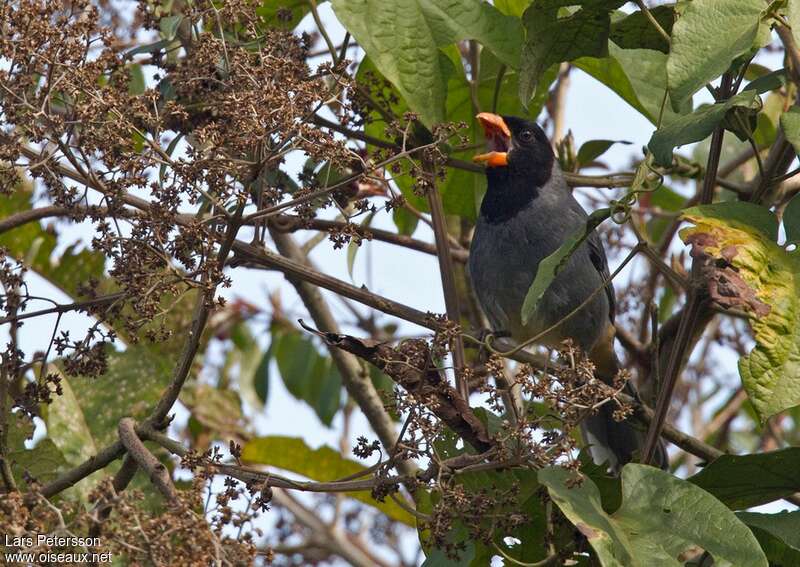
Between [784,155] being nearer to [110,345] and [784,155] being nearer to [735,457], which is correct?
[735,457]

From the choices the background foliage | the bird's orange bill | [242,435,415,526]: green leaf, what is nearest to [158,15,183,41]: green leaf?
the background foliage

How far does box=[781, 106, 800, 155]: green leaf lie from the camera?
229 cm

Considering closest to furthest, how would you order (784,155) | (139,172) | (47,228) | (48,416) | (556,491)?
1. (556,491)
2. (139,172)
3. (784,155)
4. (48,416)
5. (47,228)

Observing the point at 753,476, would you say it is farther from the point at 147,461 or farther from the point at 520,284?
the point at 520,284

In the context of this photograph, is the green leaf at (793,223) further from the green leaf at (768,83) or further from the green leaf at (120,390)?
the green leaf at (120,390)

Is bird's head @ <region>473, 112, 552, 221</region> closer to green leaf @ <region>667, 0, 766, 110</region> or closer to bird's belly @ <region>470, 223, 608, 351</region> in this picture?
bird's belly @ <region>470, 223, 608, 351</region>

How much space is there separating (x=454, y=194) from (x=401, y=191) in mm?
456

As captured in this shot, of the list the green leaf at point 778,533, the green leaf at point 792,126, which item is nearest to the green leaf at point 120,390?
the green leaf at point 778,533

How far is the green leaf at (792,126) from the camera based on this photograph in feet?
7.50

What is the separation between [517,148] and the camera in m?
4.79

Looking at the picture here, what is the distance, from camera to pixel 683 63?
90.1 inches

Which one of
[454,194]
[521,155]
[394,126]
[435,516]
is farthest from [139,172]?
[521,155]

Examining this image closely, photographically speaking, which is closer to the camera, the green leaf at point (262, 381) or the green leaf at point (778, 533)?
the green leaf at point (778, 533)

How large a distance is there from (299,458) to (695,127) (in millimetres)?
2713
